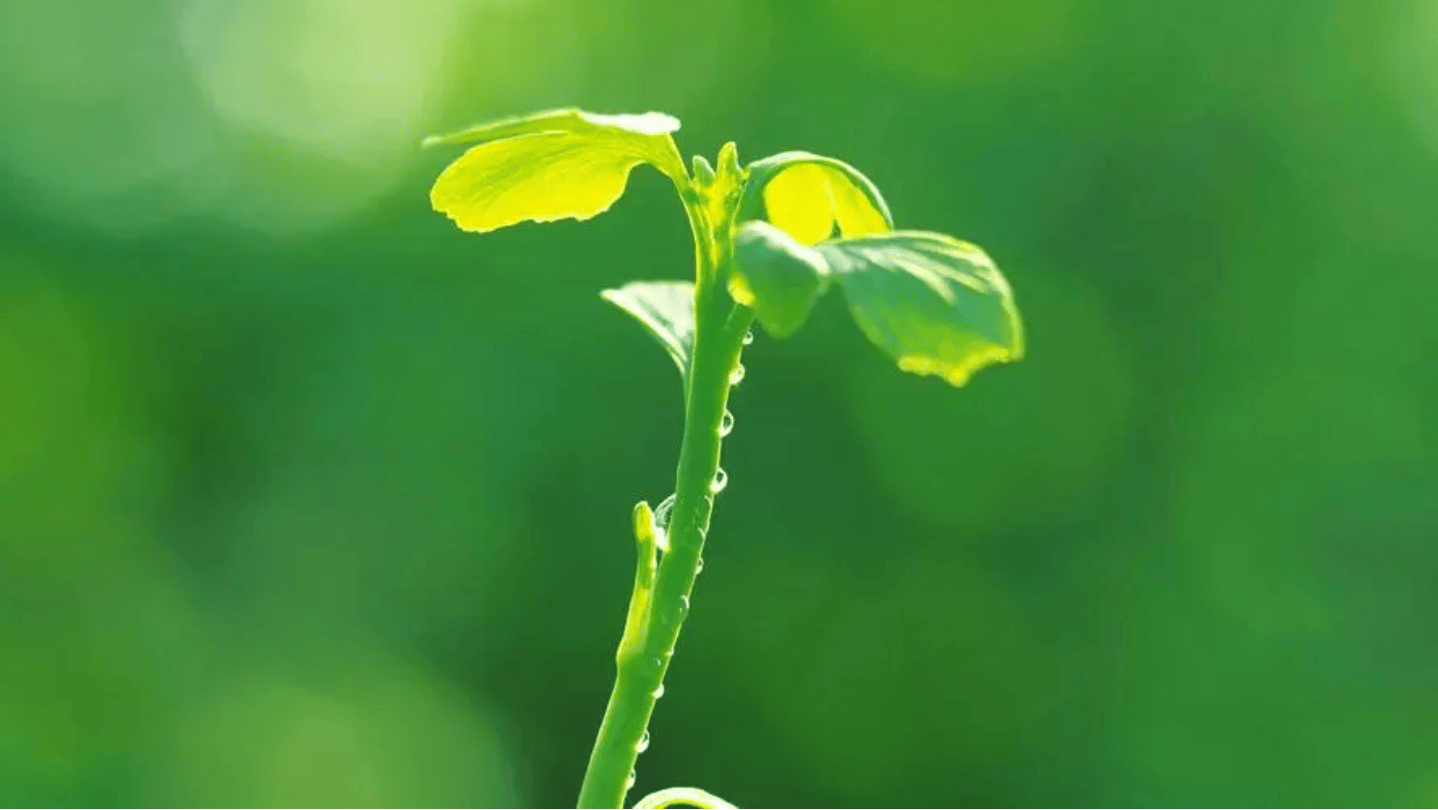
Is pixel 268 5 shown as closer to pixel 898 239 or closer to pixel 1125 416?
pixel 1125 416

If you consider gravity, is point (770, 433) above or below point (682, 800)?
below

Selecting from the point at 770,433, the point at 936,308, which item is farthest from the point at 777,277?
the point at 770,433

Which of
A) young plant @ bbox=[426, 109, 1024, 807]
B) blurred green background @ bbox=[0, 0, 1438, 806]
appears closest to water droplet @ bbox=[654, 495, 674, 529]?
young plant @ bbox=[426, 109, 1024, 807]

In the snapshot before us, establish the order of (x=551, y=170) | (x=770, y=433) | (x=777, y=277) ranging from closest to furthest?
(x=777, y=277) → (x=551, y=170) → (x=770, y=433)

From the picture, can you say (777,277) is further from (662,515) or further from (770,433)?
(770,433)

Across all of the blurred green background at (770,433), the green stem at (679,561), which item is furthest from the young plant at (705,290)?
the blurred green background at (770,433)

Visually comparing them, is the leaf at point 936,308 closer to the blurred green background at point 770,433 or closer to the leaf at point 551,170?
the leaf at point 551,170

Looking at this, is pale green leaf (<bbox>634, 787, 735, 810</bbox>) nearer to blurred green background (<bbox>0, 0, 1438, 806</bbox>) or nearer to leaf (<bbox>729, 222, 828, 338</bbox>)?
leaf (<bbox>729, 222, 828, 338</bbox>)
